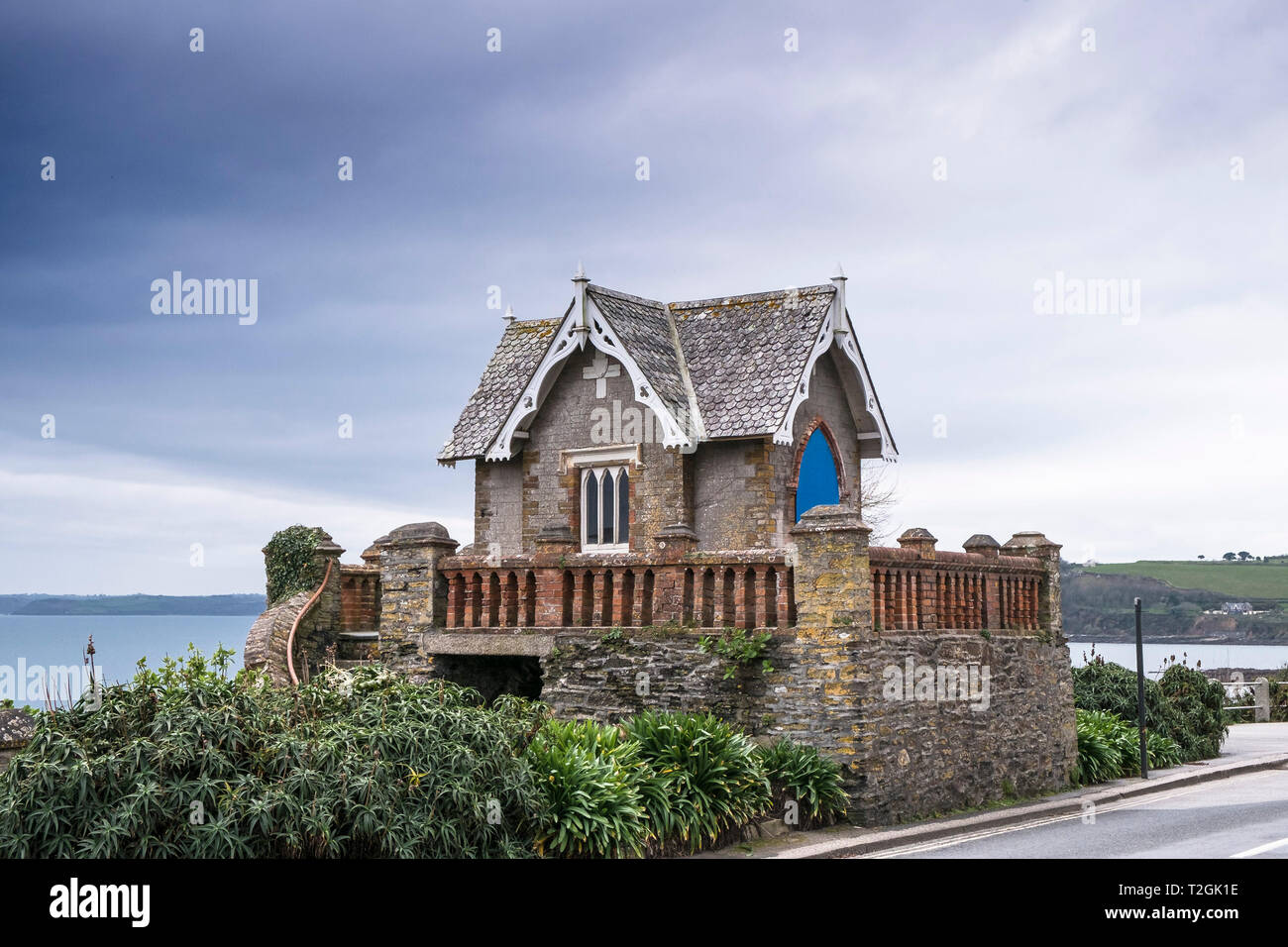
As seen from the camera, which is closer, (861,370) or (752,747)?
(752,747)

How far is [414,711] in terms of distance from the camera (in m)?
12.8

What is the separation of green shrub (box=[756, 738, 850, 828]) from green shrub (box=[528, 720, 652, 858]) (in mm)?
1865

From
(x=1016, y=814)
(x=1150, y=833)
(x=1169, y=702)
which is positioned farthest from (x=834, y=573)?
(x=1169, y=702)

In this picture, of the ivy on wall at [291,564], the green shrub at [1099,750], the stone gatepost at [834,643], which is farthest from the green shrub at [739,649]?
the green shrub at [1099,750]

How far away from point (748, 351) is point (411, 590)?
6545 millimetres

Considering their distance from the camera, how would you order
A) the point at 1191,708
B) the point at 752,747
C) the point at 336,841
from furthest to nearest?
1. the point at 1191,708
2. the point at 752,747
3. the point at 336,841

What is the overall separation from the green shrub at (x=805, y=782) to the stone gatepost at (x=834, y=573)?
4.89 feet

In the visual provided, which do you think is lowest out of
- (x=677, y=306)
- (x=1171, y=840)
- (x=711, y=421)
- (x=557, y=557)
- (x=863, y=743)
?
(x=1171, y=840)

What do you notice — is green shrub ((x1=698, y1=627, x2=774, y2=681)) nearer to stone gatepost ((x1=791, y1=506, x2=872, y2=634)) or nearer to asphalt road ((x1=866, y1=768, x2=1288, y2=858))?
stone gatepost ((x1=791, y1=506, x2=872, y2=634))

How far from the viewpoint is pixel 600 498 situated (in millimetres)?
20844

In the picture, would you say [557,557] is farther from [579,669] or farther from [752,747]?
[752,747]
